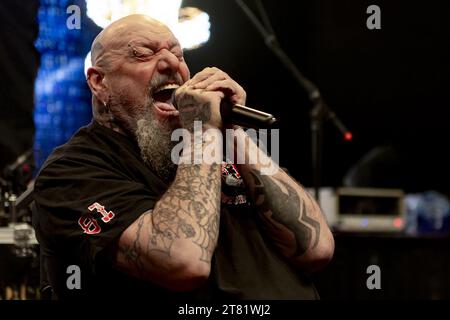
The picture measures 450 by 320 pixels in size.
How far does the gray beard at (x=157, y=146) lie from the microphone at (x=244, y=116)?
11 cm

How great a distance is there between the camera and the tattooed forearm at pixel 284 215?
62.3 inches

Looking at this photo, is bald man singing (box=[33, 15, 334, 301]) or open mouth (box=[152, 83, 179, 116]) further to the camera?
open mouth (box=[152, 83, 179, 116])

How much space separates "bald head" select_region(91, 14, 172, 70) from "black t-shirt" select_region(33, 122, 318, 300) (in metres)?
0.23

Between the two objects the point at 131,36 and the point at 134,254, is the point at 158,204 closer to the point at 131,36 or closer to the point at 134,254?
the point at 134,254

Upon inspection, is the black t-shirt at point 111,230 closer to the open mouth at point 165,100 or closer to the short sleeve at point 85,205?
the short sleeve at point 85,205

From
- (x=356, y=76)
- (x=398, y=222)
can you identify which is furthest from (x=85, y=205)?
(x=356, y=76)

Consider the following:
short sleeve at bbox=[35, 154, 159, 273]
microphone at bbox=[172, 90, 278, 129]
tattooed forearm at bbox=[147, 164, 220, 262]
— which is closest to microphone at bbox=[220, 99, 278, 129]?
microphone at bbox=[172, 90, 278, 129]

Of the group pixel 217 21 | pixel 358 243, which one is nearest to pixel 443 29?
pixel 217 21

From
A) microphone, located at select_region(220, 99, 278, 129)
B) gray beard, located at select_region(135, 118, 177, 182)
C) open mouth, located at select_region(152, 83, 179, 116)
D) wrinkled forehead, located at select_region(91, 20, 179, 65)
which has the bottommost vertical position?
gray beard, located at select_region(135, 118, 177, 182)

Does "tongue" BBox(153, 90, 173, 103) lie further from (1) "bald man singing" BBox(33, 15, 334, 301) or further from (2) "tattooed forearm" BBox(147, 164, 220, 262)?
(2) "tattooed forearm" BBox(147, 164, 220, 262)

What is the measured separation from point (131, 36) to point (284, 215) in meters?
0.62

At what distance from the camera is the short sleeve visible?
142 centimetres
